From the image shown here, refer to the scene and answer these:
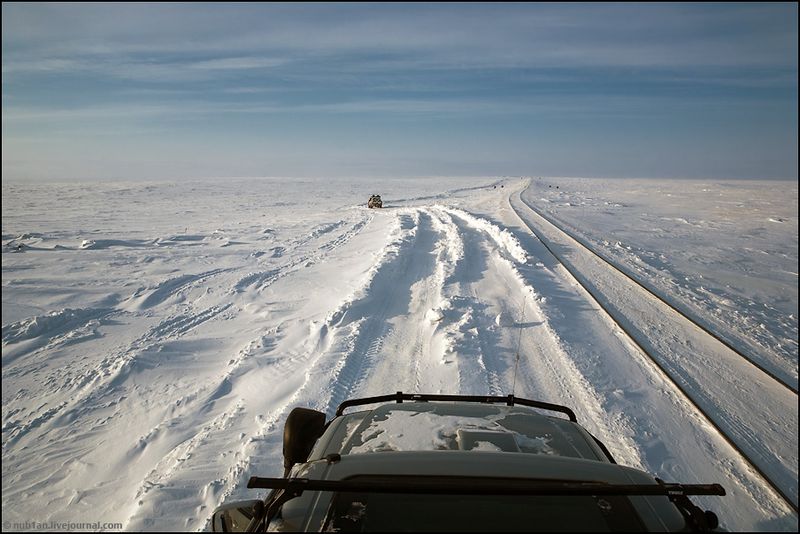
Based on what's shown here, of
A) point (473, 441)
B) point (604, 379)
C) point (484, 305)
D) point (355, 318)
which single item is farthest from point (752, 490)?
point (355, 318)

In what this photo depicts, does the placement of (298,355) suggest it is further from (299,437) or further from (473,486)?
(473,486)

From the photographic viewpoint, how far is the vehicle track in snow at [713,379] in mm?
4246

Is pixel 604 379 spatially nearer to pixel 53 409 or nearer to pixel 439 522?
pixel 439 522

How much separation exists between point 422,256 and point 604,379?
8052mm

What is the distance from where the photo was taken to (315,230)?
21594mm

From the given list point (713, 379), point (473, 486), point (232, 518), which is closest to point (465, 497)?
point (473, 486)

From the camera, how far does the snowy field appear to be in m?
3.96

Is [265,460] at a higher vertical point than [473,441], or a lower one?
lower

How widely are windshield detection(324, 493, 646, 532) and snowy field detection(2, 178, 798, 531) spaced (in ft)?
7.98

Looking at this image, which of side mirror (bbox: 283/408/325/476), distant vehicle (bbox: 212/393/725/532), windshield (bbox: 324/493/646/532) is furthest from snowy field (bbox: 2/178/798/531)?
windshield (bbox: 324/493/646/532)

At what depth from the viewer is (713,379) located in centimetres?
579

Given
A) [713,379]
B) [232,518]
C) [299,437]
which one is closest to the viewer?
[232,518]

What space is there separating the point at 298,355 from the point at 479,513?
5.37m

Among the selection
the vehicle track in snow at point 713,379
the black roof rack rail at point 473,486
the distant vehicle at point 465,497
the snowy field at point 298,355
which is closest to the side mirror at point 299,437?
the distant vehicle at point 465,497
